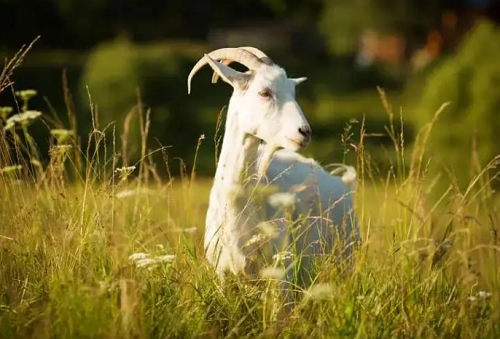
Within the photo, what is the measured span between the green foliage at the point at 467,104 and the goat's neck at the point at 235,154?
13415 mm

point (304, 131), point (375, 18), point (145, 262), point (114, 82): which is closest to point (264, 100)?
point (304, 131)

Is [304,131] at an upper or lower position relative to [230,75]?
lower

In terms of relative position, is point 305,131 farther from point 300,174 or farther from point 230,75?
point 300,174

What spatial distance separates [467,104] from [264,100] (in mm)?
14453

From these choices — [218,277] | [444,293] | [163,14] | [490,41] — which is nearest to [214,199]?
[218,277]

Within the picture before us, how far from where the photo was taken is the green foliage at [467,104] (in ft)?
63.3

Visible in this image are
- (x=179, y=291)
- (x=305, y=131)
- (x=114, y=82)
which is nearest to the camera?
(x=179, y=291)

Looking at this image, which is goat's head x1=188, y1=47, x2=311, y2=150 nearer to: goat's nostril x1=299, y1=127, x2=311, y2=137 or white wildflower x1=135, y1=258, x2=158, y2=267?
goat's nostril x1=299, y1=127, x2=311, y2=137

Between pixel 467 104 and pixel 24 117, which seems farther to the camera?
pixel 467 104

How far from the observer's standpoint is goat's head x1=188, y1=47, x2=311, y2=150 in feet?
18.7

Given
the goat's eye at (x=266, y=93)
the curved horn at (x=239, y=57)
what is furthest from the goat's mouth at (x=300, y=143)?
the curved horn at (x=239, y=57)

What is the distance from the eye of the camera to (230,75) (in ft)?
19.5

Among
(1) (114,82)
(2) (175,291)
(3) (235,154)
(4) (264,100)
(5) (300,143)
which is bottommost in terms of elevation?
(1) (114,82)

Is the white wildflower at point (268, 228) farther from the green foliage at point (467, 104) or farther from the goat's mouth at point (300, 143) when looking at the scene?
the green foliage at point (467, 104)
